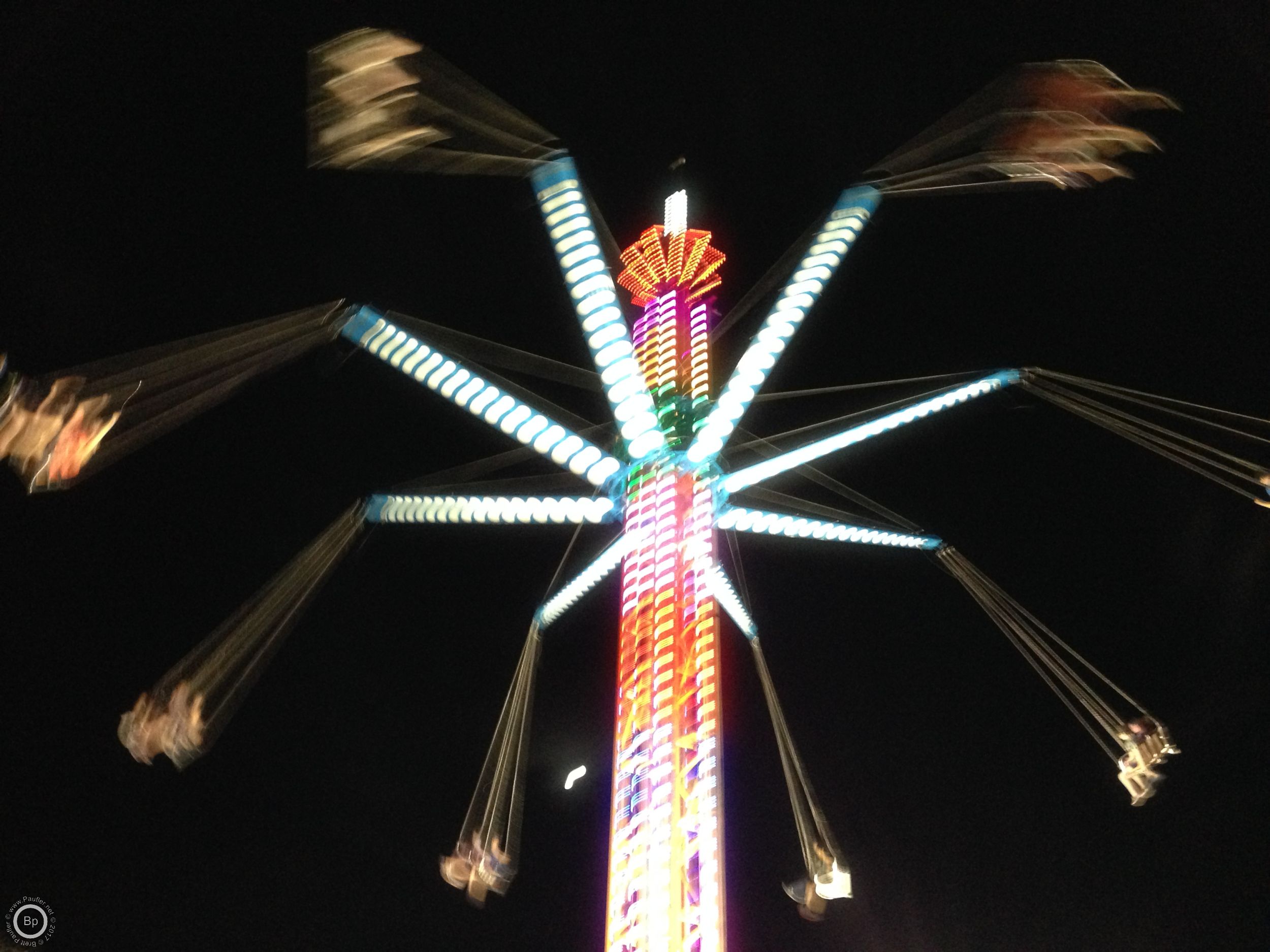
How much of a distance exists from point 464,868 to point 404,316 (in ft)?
17.6

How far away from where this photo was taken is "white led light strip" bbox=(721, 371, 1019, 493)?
8.16 meters

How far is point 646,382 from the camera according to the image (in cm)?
885

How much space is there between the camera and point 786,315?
8.40 meters

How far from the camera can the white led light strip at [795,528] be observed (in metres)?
8.66

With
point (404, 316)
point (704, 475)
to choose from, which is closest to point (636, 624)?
point (704, 475)

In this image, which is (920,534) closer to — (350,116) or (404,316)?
(404,316)

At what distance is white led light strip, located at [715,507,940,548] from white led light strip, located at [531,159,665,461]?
109 centimetres

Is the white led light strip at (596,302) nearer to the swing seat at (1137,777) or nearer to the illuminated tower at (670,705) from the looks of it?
the illuminated tower at (670,705)

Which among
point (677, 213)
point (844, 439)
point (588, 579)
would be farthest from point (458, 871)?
point (677, 213)

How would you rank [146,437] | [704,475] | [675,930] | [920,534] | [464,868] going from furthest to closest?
1. [920,534]
2. [464,868]
3. [704,475]
4. [146,437]
5. [675,930]

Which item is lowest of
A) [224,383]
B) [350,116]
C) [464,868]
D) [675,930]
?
[464,868]

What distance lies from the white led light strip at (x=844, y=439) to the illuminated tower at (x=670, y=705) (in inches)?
15.9

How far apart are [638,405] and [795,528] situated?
2.07m

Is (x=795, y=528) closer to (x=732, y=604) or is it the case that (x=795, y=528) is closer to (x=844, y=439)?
(x=844, y=439)
